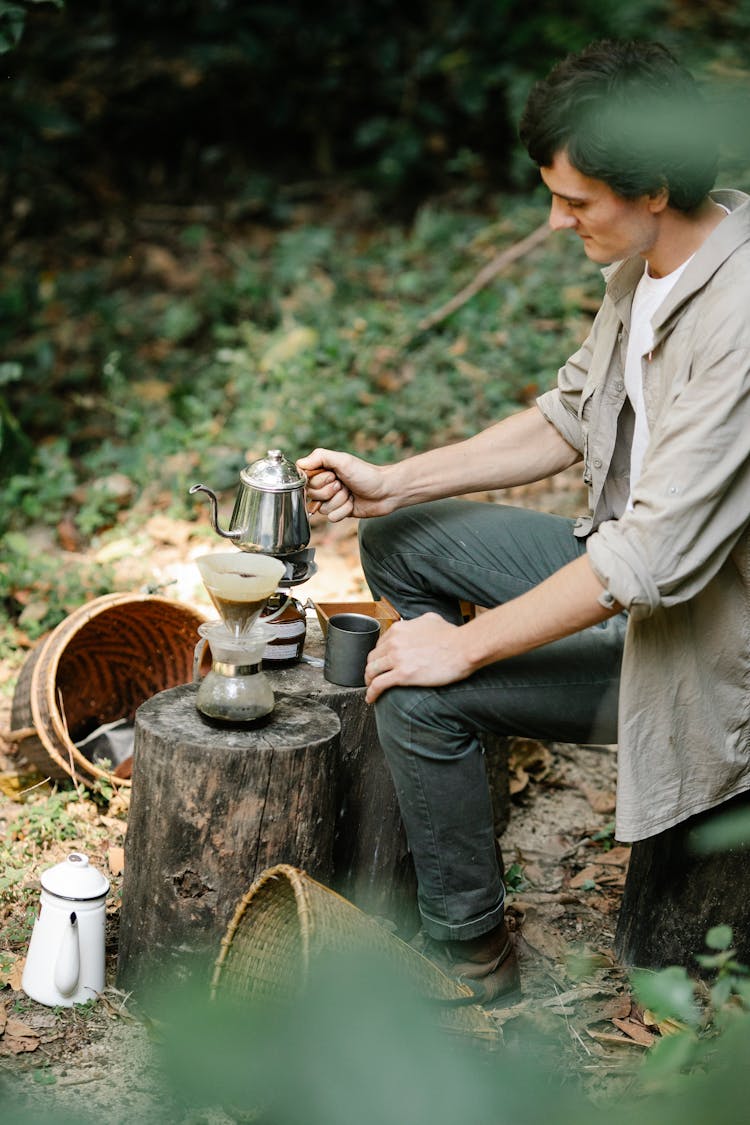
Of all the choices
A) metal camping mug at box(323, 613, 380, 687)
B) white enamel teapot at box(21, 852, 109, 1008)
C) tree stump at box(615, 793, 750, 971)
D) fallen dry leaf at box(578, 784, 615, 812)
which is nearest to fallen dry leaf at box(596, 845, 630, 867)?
fallen dry leaf at box(578, 784, 615, 812)

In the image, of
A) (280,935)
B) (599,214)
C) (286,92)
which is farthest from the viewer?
(286,92)

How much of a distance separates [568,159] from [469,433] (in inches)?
137

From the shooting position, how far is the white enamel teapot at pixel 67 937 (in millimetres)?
2662

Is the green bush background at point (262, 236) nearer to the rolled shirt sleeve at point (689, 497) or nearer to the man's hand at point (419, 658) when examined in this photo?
the man's hand at point (419, 658)

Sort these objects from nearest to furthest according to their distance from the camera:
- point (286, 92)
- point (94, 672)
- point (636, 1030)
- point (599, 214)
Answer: point (599, 214) → point (636, 1030) → point (94, 672) → point (286, 92)

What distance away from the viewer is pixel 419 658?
259 cm

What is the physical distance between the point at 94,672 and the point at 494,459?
5.46ft

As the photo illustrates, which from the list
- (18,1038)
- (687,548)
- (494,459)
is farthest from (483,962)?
(494,459)

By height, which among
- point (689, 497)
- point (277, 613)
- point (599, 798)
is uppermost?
point (689, 497)

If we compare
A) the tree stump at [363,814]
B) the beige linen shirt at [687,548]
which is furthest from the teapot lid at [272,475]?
the beige linen shirt at [687,548]

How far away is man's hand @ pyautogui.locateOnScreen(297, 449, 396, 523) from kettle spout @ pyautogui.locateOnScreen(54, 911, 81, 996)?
46.6 inches

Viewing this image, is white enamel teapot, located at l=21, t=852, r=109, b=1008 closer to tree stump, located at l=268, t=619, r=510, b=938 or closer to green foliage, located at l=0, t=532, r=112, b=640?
tree stump, located at l=268, t=619, r=510, b=938

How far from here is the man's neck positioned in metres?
2.47

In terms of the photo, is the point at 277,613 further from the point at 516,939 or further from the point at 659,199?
the point at 659,199
